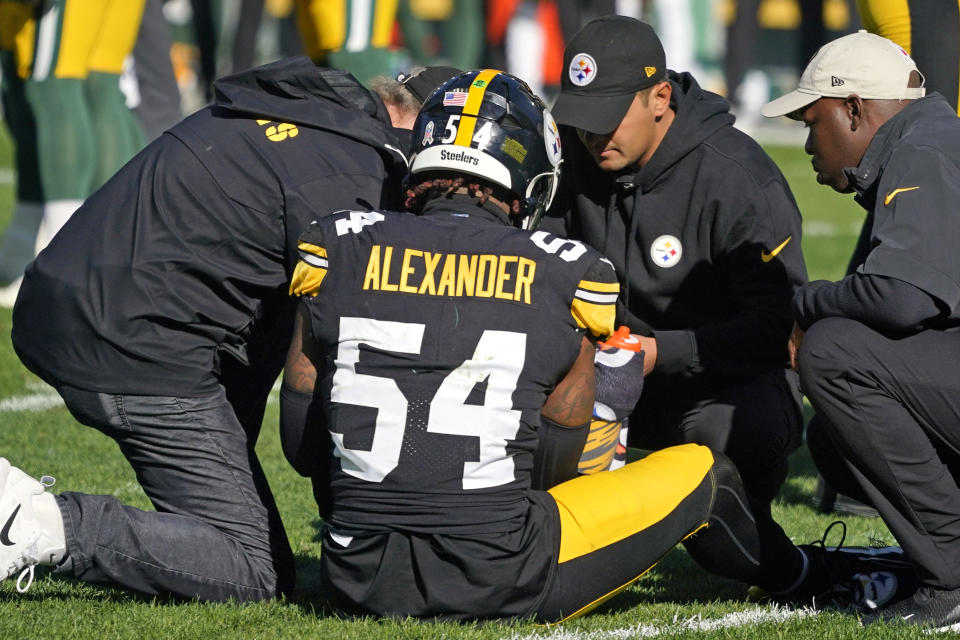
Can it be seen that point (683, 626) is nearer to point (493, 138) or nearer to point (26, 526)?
point (493, 138)

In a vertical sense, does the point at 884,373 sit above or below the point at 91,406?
above

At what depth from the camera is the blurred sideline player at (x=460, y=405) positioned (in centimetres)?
317

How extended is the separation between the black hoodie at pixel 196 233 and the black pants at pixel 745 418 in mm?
1223

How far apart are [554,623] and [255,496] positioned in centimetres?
95

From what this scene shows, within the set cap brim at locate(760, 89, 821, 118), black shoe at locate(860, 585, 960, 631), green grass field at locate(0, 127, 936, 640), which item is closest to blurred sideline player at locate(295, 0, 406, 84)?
green grass field at locate(0, 127, 936, 640)

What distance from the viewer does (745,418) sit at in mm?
4113

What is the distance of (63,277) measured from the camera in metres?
3.63

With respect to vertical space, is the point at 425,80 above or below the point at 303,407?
above

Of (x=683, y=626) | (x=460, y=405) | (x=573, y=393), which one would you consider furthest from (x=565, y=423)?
(x=683, y=626)

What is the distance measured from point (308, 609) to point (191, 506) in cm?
42

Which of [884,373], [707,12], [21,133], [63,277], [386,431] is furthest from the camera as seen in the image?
[707,12]

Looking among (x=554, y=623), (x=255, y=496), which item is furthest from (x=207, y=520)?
(x=554, y=623)

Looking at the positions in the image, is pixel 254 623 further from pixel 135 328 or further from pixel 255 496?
pixel 135 328

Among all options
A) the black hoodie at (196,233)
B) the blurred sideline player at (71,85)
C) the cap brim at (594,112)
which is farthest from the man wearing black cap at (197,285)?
the blurred sideline player at (71,85)
